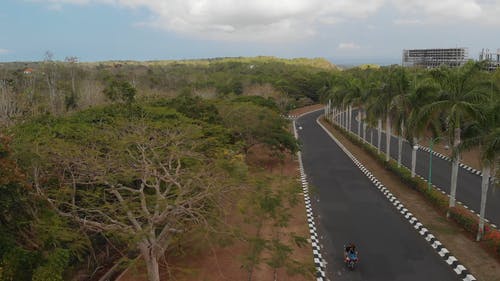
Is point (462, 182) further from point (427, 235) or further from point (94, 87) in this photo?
point (94, 87)

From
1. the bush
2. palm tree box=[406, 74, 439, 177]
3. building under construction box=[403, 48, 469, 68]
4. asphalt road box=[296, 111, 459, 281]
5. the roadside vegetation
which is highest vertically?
building under construction box=[403, 48, 469, 68]

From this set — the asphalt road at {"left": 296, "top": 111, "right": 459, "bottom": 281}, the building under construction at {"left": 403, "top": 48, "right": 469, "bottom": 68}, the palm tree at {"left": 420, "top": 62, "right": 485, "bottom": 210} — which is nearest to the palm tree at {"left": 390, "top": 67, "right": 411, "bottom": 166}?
the asphalt road at {"left": 296, "top": 111, "right": 459, "bottom": 281}

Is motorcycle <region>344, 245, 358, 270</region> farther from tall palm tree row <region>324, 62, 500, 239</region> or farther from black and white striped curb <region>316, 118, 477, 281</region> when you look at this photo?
tall palm tree row <region>324, 62, 500, 239</region>

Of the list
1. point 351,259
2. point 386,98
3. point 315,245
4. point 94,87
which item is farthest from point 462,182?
point 94,87

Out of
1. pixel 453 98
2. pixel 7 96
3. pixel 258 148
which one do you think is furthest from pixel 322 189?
pixel 7 96

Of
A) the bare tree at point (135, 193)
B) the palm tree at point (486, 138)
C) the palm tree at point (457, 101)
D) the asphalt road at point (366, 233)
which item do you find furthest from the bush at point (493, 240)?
the bare tree at point (135, 193)

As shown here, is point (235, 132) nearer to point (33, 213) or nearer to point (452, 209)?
point (452, 209)

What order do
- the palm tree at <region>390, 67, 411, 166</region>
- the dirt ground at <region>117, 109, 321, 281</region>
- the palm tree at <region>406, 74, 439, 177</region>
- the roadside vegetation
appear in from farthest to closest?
the palm tree at <region>390, 67, 411, 166</region>, the palm tree at <region>406, 74, 439, 177</region>, the dirt ground at <region>117, 109, 321, 281</region>, the roadside vegetation
